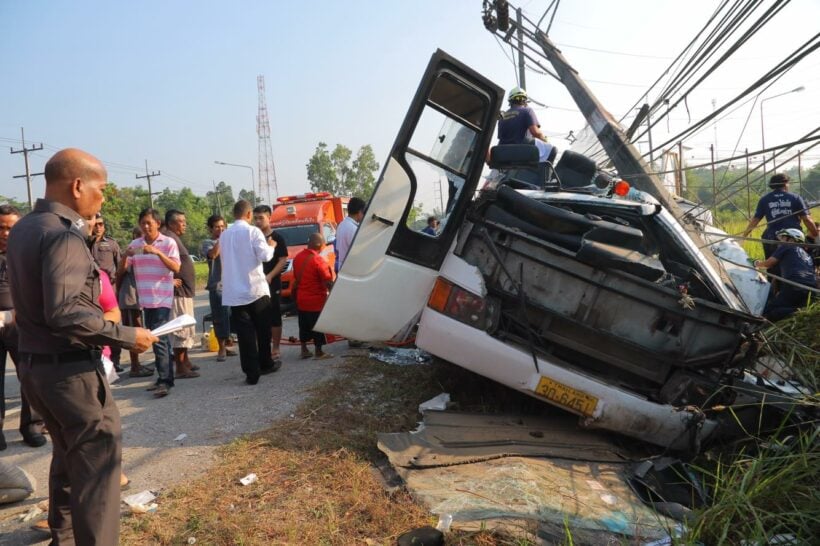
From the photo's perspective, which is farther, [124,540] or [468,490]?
[468,490]

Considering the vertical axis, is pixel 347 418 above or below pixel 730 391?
below

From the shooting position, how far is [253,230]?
5.33 m

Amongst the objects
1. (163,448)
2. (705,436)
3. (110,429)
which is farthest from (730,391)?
(163,448)

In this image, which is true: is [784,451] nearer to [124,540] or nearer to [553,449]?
[553,449]

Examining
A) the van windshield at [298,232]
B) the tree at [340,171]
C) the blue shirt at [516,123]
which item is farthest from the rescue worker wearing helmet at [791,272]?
the tree at [340,171]

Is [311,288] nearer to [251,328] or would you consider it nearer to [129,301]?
[251,328]

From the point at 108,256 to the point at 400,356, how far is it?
3.42 m

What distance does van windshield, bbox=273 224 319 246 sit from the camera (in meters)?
12.7

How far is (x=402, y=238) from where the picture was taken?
3.86 m

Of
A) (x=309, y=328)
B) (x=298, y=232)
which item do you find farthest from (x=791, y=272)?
(x=298, y=232)

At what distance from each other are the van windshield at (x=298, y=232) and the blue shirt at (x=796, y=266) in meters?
9.50

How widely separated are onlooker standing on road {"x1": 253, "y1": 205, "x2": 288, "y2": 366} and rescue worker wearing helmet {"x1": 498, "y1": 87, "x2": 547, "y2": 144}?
3.06 m

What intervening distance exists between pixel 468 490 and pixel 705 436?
1782 mm

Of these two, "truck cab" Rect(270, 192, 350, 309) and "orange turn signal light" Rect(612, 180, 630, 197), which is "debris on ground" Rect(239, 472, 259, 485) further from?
"truck cab" Rect(270, 192, 350, 309)
